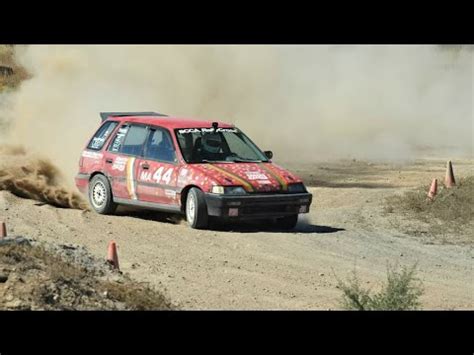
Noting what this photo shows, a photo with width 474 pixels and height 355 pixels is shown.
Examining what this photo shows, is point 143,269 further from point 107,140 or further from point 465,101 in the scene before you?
point 465,101

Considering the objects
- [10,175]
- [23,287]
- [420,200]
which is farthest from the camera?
[420,200]

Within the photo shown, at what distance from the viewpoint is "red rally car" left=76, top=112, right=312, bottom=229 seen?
51.4 ft

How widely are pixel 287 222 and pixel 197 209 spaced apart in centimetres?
156

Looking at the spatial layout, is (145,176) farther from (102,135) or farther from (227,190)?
(227,190)

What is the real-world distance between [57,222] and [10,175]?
8.76 ft

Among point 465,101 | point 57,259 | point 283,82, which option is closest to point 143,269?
point 57,259

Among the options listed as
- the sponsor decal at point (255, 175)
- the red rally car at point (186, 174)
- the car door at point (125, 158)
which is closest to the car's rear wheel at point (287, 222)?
the red rally car at point (186, 174)

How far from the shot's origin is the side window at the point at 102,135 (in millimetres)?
17578

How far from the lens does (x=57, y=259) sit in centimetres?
1141

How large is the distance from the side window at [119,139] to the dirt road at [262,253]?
105cm

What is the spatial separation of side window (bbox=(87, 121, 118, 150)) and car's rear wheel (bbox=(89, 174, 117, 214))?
576 millimetres

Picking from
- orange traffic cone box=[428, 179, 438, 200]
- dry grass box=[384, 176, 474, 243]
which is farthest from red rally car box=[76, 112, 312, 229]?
orange traffic cone box=[428, 179, 438, 200]

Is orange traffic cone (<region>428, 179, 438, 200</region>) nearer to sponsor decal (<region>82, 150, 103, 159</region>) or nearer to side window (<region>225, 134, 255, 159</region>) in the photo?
side window (<region>225, 134, 255, 159</region>)

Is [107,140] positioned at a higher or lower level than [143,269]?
higher
